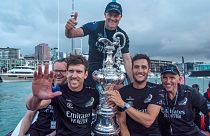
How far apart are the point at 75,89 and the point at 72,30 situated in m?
0.85

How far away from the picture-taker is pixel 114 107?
324 cm

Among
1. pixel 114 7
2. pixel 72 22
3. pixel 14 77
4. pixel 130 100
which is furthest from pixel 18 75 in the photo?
pixel 130 100

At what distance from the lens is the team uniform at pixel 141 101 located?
3.41 meters

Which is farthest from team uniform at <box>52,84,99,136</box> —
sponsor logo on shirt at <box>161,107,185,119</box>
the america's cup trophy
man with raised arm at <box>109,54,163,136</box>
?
sponsor logo on shirt at <box>161,107,185,119</box>

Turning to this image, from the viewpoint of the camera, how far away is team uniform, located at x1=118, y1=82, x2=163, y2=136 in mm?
3412

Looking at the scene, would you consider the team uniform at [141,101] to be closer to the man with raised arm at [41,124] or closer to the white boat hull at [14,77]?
the man with raised arm at [41,124]

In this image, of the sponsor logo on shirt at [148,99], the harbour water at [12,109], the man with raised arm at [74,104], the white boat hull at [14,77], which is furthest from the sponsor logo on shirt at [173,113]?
the white boat hull at [14,77]

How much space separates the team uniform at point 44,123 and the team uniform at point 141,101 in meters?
1.08

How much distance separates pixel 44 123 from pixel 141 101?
1.40m

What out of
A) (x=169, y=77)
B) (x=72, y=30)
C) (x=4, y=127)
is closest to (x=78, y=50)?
(x=72, y=30)

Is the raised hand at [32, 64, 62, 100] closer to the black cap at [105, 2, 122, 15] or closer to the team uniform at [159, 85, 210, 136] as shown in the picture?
the black cap at [105, 2, 122, 15]

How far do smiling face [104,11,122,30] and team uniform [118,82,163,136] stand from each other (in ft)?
3.49

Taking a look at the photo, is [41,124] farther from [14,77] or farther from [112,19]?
[14,77]

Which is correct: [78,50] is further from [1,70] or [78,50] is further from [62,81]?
[1,70]
